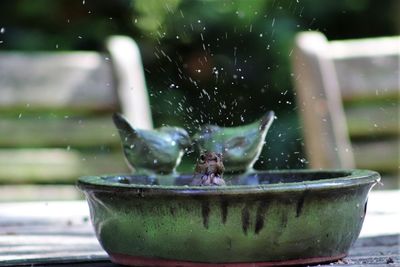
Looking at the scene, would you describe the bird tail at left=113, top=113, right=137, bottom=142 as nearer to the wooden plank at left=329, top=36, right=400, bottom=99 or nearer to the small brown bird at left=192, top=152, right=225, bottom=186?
the small brown bird at left=192, top=152, right=225, bottom=186

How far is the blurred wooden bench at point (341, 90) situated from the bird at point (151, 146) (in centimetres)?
156

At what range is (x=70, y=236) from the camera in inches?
84.4

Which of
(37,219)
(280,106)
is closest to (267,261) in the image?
(37,219)

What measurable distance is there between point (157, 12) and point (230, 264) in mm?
3653

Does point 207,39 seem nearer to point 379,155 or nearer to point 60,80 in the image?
point 379,155

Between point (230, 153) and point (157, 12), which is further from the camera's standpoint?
point (157, 12)

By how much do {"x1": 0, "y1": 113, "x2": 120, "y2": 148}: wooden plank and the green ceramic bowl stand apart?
185 centimetres

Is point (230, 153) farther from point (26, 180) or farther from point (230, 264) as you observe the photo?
point (26, 180)

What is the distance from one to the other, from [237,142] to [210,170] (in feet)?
0.57

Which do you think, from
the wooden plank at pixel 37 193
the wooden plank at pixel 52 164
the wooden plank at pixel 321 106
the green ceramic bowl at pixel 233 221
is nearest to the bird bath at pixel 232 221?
the green ceramic bowl at pixel 233 221

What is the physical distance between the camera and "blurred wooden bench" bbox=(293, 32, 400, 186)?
337 cm

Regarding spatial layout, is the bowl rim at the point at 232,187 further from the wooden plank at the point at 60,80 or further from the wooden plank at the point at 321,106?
the wooden plank at the point at 321,106

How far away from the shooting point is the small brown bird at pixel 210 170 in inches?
65.0

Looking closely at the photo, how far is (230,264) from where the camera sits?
1.51 m
